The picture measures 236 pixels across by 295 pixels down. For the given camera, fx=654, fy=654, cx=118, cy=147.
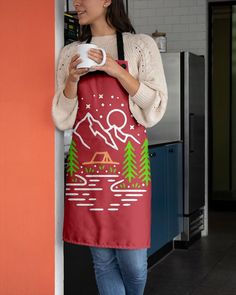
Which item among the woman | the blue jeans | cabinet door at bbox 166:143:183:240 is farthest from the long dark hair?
cabinet door at bbox 166:143:183:240

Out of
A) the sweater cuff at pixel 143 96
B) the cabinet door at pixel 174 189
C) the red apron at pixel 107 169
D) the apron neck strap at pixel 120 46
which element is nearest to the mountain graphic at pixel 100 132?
the red apron at pixel 107 169

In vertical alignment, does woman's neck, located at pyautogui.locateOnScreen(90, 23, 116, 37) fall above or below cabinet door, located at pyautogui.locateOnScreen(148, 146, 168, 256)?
above

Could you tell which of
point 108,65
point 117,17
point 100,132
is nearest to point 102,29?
point 117,17

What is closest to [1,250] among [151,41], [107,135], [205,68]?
[107,135]

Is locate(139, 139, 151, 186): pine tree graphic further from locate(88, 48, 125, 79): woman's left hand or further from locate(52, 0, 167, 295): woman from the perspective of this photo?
locate(88, 48, 125, 79): woman's left hand

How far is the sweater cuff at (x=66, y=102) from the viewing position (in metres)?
2.17

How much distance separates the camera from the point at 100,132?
214 centimetres

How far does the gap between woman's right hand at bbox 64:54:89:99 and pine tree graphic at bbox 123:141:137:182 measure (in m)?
0.25

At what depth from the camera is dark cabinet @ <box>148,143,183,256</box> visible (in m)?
4.80

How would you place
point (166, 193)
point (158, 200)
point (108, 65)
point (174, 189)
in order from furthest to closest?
point (174, 189) → point (166, 193) → point (158, 200) → point (108, 65)

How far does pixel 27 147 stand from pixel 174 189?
3181 millimetres

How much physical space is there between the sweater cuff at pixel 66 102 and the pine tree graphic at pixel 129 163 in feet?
0.75

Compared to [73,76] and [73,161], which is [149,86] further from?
[73,161]

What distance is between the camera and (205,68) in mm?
6043
